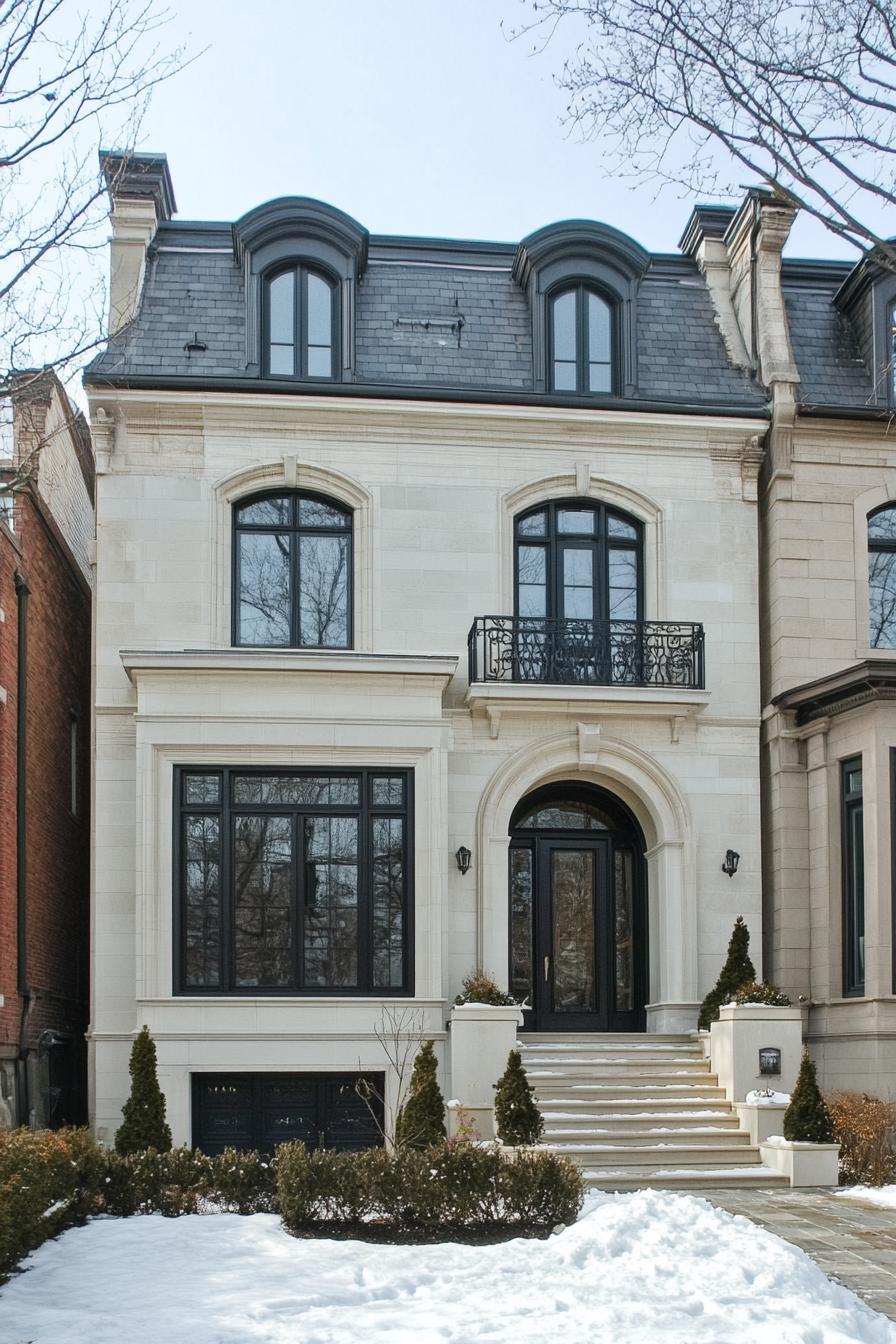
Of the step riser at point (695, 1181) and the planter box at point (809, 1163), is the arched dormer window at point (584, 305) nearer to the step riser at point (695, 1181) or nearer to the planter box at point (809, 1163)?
the planter box at point (809, 1163)

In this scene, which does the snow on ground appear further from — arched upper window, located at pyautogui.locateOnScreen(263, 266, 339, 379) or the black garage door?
arched upper window, located at pyautogui.locateOnScreen(263, 266, 339, 379)

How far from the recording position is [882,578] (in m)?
19.4

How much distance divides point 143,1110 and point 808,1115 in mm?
6641

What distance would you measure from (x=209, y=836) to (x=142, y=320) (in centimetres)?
649

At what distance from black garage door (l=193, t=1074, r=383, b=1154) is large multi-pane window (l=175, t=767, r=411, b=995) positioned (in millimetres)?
1016

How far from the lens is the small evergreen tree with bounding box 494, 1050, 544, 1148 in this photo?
566 inches

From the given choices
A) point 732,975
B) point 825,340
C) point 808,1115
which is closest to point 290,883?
point 732,975

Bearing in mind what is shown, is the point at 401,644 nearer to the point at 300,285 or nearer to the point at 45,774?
the point at 300,285

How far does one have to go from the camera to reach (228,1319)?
8.83 meters

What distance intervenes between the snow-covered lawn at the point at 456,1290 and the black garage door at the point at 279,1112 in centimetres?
578

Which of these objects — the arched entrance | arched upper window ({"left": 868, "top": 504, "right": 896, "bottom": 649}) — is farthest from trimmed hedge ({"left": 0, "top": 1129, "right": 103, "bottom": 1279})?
arched upper window ({"left": 868, "top": 504, "right": 896, "bottom": 649})

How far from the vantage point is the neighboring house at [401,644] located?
17203 millimetres

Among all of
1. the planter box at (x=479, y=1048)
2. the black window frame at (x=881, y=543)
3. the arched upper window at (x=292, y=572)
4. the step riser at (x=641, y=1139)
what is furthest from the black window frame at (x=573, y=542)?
the step riser at (x=641, y=1139)

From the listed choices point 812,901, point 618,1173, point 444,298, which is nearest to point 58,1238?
point 618,1173
